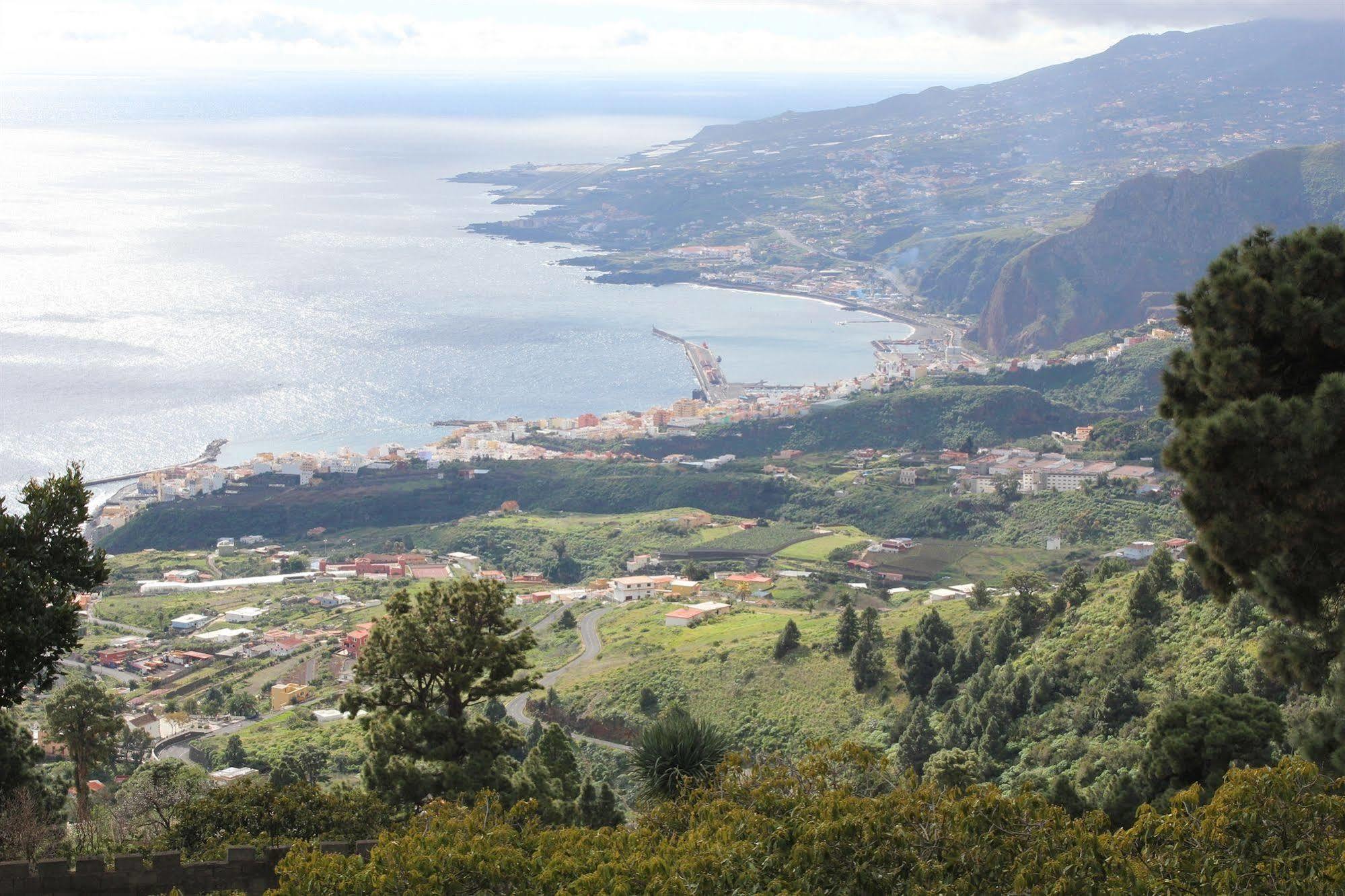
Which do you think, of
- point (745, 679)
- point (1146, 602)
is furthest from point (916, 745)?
point (745, 679)

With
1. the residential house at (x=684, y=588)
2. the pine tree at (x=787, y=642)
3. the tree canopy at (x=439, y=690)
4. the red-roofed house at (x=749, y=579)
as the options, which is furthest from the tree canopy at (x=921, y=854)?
the red-roofed house at (x=749, y=579)

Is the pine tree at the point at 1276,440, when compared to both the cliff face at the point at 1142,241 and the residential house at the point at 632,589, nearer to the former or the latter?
the residential house at the point at 632,589

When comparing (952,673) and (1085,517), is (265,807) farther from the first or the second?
(1085,517)

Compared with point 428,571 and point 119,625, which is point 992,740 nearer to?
point 119,625

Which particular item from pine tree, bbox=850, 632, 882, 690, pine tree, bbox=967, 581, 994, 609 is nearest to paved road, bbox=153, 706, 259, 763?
pine tree, bbox=850, 632, 882, 690

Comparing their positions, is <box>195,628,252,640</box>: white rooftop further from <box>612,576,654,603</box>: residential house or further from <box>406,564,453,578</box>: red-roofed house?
<box>612,576,654,603</box>: residential house

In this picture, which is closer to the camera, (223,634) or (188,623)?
(223,634)

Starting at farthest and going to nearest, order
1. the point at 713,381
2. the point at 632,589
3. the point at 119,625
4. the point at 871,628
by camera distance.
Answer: the point at 713,381 < the point at 632,589 < the point at 119,625 < the point at 871,628
